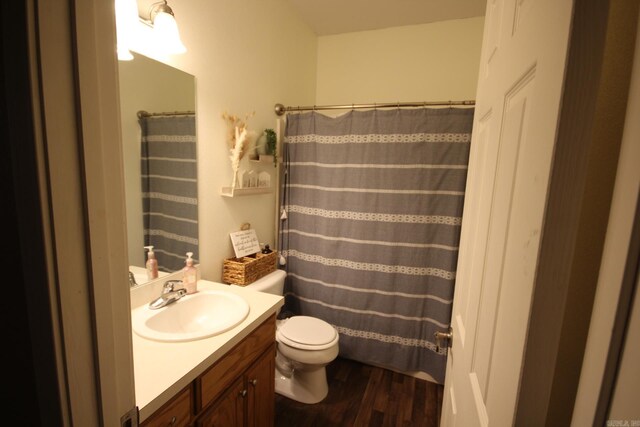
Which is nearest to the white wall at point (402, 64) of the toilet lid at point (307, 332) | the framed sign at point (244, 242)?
the framed sign at point (244, 242)

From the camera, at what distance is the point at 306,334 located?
1751 mm

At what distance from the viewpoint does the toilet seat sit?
1.67 m

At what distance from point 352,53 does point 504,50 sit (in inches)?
84.3

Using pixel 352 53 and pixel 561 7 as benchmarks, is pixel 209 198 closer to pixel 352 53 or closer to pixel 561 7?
pixel 561 7

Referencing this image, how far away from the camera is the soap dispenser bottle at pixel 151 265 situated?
1.27 meters

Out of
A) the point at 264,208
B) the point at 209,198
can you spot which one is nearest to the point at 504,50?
the point at 209,198

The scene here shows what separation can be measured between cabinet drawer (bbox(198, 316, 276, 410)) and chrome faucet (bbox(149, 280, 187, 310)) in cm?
41

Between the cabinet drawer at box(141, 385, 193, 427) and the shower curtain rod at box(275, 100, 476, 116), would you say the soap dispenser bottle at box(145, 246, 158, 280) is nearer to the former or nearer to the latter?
the cabinet drawer at box(141, 385, 193, 427)

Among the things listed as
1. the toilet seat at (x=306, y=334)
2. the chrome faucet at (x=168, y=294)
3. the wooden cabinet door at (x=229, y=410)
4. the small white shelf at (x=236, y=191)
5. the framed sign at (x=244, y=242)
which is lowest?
the toilet seat at (x=306, y=334)

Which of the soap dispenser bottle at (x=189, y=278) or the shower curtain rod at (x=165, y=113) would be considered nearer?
the shower curtain rod at (x=165, y=113)

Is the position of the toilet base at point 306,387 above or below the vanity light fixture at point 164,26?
below

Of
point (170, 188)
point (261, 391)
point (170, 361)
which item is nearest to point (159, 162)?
point (170, 188)

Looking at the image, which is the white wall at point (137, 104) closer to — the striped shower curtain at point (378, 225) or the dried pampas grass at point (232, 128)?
the dried pampas grass at point (232, 128)

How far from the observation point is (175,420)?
2.68ft
